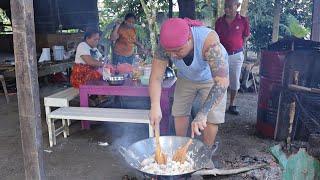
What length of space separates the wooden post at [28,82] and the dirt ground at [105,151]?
1062 mm

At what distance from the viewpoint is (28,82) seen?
2473 mm

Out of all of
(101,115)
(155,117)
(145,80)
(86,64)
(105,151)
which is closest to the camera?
(155,117)

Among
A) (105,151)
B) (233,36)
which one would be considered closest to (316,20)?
(233,36)

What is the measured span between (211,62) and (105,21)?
12.8 meters

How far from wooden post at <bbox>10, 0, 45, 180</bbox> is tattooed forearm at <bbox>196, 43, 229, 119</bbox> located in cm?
132

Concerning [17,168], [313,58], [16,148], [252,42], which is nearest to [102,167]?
[17,168]

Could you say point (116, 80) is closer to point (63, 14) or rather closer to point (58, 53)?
point (58, 53)

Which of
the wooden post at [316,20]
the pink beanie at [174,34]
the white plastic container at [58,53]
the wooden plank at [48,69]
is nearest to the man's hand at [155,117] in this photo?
the pink beanie at [174,34]

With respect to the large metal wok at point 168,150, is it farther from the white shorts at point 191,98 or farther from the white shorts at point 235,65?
the white shorts at point 235,65

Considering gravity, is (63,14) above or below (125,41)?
above

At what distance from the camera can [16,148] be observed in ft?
14.4

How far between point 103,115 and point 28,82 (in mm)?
1692

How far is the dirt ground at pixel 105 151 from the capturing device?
366cm

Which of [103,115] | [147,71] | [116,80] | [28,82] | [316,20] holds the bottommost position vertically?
[103,115]
